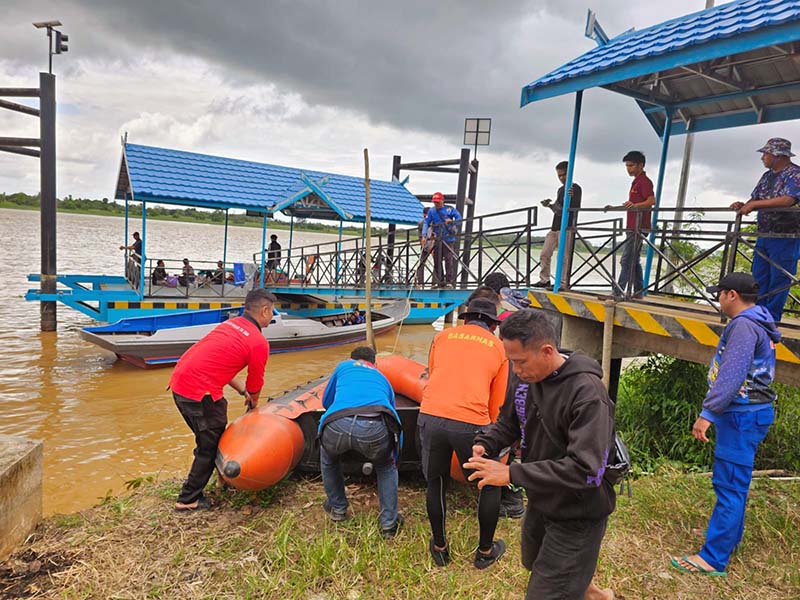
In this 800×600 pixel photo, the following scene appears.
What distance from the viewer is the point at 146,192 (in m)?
11.6

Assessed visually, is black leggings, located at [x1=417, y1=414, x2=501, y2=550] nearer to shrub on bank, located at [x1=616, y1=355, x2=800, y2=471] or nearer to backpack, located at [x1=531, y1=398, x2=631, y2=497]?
backpack, located at [x1=531, y1=398, x2=631, y2=497]

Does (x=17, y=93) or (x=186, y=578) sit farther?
(x=17, y=93)

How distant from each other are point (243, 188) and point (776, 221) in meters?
12.1

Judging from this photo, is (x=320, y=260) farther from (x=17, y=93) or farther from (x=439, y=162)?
(x=17, y=93)

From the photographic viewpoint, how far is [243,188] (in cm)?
1364

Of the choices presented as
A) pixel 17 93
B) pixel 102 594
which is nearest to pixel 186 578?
pixel 102 594

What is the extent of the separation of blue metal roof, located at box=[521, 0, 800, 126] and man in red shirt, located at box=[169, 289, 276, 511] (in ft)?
13.0

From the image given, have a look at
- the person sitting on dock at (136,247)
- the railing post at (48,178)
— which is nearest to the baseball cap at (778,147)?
the person sitting on dock at (136,247)

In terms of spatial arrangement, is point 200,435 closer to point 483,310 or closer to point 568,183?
point 483,310

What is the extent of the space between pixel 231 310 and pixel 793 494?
34.7ft

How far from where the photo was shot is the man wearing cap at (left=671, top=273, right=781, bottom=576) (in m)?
2.96

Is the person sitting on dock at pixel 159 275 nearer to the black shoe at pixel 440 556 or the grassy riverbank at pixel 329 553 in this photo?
the grassy riverbank at pixel 329 553

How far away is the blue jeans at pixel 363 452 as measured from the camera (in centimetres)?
350

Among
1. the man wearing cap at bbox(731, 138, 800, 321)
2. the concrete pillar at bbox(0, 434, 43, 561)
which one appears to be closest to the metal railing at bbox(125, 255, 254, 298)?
the concrete pillar at bbox(0, 434, 43, 561)
